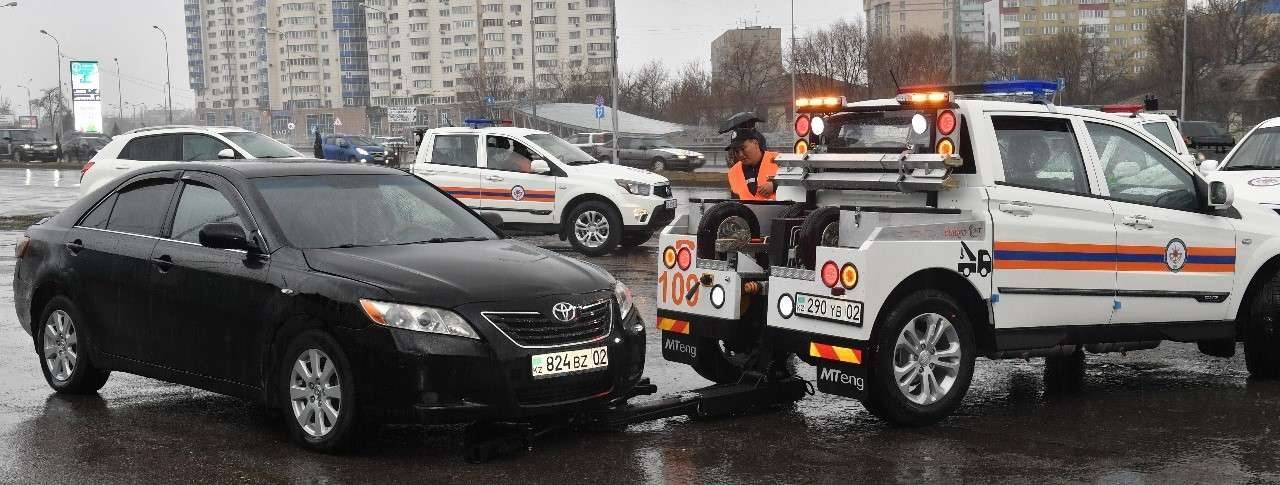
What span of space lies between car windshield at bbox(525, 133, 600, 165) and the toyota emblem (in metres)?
11.3

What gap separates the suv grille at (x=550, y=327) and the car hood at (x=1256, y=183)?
6.21 meters

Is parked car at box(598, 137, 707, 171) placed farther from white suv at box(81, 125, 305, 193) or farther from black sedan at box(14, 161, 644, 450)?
black sedan at box(14, 161, 644, 450)

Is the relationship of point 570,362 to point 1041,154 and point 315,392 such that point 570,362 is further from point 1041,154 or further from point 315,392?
point 1041,154

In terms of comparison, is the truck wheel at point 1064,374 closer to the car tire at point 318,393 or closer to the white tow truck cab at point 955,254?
the white tow truck cab at point 955,254

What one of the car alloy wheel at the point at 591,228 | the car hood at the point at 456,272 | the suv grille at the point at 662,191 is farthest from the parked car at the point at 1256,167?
the car alloy wheel at the point at 591,228

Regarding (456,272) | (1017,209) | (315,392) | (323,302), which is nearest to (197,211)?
(323,302)

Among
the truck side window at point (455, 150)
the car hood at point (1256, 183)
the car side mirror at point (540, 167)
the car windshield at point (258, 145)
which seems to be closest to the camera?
the car hood at point (1256, 183)

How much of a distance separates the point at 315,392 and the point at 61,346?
249cm

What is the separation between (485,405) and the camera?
6020mm

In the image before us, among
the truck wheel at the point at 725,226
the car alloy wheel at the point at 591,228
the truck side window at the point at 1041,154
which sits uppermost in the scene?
the truck side window at the point at 1041,154

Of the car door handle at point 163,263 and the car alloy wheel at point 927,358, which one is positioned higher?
the car door handle at point 163,263

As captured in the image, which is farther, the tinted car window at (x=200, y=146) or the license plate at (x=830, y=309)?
the tinted car window at (x=200, y=146)

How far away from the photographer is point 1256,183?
37.3 feet

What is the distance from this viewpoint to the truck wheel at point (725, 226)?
7.42 metres
